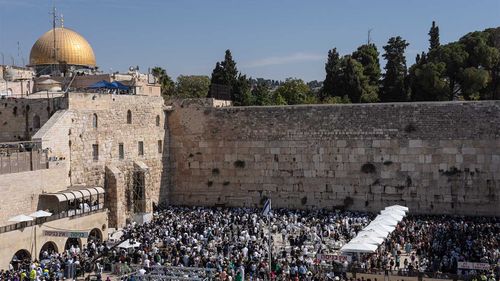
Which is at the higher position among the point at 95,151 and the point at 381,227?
the point at 95,151

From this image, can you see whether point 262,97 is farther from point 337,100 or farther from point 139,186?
point 139,186

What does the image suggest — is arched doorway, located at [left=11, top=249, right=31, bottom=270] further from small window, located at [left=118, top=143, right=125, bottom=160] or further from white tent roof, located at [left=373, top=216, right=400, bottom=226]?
white tent roof, located at [left=373, top=216, right=400, bottom=226]

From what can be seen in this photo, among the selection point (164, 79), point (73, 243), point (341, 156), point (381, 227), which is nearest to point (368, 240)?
point (381, 227)

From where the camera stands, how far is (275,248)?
76.5ft

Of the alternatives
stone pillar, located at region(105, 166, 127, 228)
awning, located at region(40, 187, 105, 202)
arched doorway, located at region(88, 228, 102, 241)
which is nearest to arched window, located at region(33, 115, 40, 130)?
stone pillar, located at region(105, 166, 127, 228)

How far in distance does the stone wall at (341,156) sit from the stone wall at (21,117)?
7403 mm

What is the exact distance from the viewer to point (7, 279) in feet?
60.6

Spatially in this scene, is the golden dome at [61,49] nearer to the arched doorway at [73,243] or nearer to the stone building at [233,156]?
the stone building at [233,156]

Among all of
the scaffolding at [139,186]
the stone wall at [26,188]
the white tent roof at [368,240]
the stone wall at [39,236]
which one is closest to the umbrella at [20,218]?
the stone wall at [39,236]

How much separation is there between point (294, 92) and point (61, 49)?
1828 cm

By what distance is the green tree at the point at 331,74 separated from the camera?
44.6 meters

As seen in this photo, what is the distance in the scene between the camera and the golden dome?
3897 centimetres

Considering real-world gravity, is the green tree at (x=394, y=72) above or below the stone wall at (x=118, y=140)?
above

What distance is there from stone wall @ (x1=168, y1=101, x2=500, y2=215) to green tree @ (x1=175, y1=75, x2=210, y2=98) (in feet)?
81.9
